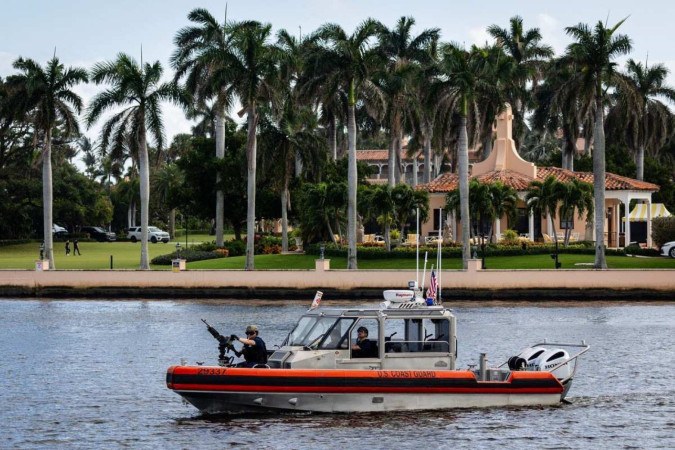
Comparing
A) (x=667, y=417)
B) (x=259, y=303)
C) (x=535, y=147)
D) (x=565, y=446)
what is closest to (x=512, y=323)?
(x=259, y=303)

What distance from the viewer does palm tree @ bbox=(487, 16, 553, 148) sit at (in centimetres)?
9325

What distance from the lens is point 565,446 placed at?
24984 millimetres

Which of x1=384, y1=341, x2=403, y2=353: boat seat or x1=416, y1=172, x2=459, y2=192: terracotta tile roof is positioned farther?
x1=416, y1=172, x2=459, y2=192: terracotta tile roof

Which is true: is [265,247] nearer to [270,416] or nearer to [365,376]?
[270,416]

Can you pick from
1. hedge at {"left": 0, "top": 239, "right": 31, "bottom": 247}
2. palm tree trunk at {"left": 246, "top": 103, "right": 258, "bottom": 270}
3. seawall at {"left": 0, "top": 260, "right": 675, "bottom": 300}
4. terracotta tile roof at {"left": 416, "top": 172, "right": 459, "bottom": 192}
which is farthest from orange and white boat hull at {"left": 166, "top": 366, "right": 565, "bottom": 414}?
hedge at {"left": 0, "top": 239, "right": 31, "bottom": 247}

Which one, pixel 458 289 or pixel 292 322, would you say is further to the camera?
pixel 458 289

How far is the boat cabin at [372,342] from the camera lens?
26312 millimetres

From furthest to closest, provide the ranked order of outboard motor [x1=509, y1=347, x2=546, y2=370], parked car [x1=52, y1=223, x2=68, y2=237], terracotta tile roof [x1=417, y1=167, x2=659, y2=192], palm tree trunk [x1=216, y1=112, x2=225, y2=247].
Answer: parked car [x1=52, y1=223, x2=68, y2=237]
palm tree trunk [x1=216, y1=112, x2=225, y2=247]
terracotta tile roof [x1=417, y1=167, x2=659, y2=192]
outboard motor [x1=509, y1=347, x2=546, y2=370]

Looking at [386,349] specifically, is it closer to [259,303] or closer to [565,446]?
[565,446]

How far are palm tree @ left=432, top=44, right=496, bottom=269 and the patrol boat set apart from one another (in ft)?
126

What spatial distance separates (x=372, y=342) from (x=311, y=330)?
4.64 ft

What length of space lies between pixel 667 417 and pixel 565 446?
4656 mm

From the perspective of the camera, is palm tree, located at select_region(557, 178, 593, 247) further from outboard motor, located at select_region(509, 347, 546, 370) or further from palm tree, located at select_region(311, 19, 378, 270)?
outboard motor, located at select_region(509, 347, 546, 370)

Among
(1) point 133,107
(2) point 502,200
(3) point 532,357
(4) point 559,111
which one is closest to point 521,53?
(4) point 559,111
